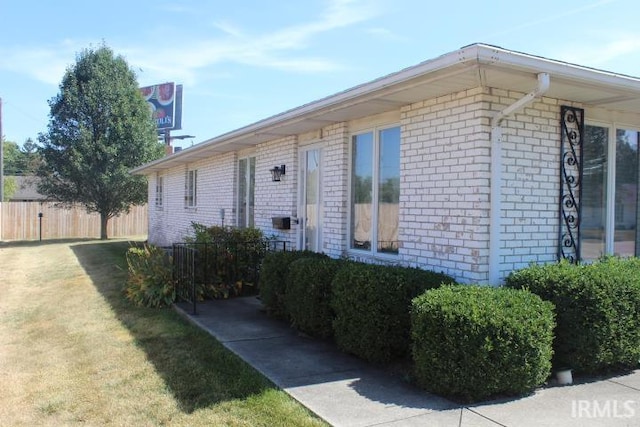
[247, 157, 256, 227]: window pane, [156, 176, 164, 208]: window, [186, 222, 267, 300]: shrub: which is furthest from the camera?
[156, 176, 164, 208]: window

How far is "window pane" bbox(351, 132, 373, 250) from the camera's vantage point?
7.09 metres

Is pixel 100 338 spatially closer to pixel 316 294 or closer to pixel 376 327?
pixel 316 294

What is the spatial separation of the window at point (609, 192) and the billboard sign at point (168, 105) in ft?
122

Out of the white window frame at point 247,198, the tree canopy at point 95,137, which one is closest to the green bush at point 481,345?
the white window frame at point 247,198

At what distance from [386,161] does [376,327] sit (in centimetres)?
260

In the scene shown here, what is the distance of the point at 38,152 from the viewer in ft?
76.6

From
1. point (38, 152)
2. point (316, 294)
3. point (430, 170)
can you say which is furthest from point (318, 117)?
point (38, 152)

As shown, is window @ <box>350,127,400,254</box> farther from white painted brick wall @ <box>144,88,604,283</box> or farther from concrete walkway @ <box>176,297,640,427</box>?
concrete walkway @ <box>176,297,640,427</box>

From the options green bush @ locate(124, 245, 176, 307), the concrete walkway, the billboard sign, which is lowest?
the concrete walkway

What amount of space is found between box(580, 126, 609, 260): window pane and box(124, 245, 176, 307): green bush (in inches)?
231

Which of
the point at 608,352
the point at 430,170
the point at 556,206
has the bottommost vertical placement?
the point at 608,352

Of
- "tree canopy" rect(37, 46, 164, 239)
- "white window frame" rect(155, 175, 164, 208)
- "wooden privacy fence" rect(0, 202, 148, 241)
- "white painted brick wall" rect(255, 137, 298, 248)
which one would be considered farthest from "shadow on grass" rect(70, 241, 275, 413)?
"wooden privacy fence" rect(0, 202, 148, 241)

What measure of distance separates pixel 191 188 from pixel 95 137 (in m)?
10.3

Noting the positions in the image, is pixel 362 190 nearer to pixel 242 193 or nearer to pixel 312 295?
pixel 312 295
